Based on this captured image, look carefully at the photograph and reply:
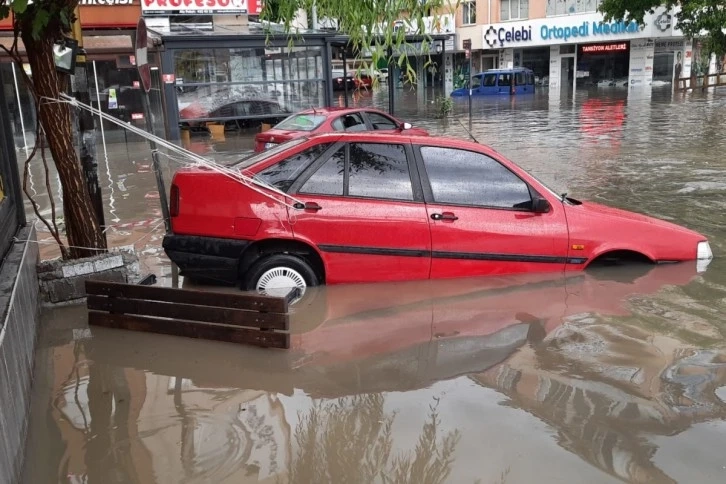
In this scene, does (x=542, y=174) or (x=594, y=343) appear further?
(x=542, y=174)

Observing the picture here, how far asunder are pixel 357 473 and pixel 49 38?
14.1 feet

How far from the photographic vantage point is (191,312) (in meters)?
5.19

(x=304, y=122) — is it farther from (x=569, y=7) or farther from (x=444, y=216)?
(x=569, y=7)

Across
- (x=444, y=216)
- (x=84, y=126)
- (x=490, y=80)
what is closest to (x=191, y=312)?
(x=444, y=216)

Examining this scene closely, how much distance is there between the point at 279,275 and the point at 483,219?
1.87m

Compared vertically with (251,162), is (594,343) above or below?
below

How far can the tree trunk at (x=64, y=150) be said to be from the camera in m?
5.65

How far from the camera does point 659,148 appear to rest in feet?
53.7

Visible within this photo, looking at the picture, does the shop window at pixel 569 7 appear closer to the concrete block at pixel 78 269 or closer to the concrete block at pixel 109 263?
the concrete block at pixel 109 263

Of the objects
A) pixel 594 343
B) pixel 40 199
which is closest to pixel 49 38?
pixel 594 343

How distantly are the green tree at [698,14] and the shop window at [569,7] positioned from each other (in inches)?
1205

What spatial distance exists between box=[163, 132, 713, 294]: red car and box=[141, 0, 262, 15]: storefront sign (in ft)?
58.1

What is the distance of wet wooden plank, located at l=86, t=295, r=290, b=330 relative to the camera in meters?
4.96

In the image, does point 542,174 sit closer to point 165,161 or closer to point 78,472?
point 165,161
